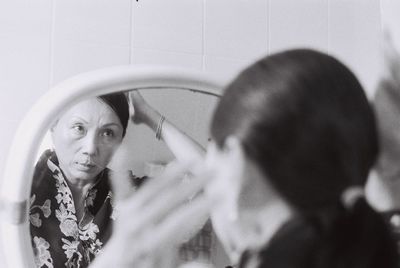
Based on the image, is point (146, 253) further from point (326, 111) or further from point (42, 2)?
point (42, 2)

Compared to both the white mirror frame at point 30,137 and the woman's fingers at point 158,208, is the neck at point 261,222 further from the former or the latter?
the white mirror frame at point 30,137

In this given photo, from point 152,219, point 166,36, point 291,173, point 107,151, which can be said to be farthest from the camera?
point 166,36

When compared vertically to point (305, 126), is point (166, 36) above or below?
above

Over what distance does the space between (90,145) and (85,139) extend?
1cm

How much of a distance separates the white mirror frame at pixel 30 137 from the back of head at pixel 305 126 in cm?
19

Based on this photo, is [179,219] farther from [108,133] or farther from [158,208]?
[108,133]

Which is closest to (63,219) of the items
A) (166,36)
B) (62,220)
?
(62,220)

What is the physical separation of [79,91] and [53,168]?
14 centimetres

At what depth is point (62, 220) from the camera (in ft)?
2.96

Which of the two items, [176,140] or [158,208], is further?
[176,140]

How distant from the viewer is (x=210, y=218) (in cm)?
94

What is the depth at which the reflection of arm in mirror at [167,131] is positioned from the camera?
0.97m

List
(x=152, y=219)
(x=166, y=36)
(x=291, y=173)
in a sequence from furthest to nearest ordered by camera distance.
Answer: (x=166, y=36)
(x=291, y=173)
(x=152, y=219)

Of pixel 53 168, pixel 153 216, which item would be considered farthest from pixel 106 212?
pixel 153 216
